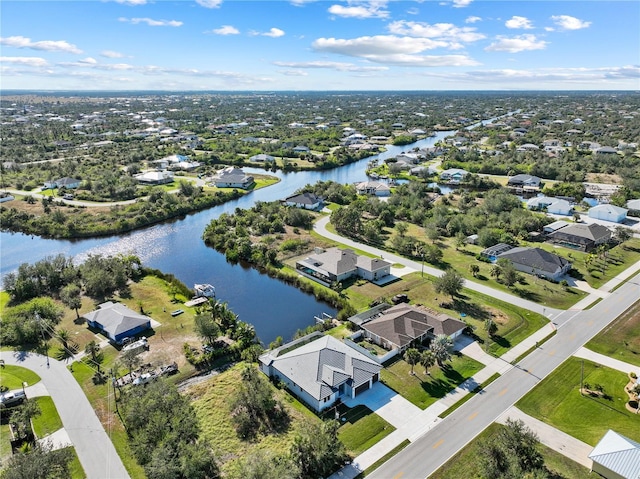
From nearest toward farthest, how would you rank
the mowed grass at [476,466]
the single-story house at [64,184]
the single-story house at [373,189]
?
the mowed grass at [476,466] → the single-story house at [373,189] → the single-story house at [64,184]

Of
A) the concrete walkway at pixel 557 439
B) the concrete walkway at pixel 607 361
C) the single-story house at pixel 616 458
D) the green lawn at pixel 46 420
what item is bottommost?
the green lawn at pixel 46 420

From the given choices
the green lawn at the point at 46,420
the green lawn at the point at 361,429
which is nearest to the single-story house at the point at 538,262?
the green lawn at the point at 361,429

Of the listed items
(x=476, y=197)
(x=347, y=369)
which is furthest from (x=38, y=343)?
(x=476, y=197)

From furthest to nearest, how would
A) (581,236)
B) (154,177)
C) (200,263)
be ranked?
1. (154,177)
2. (581,236)
3. (200,263)

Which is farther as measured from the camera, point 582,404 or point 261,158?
point 261,158

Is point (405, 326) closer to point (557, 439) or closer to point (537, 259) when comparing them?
point (557, 439)

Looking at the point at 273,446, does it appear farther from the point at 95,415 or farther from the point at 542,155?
the point at 542,155

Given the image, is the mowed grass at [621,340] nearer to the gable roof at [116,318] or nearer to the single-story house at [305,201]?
the gable roof at [116,318]

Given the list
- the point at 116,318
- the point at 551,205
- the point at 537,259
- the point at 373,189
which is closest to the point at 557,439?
the point at 537,259
